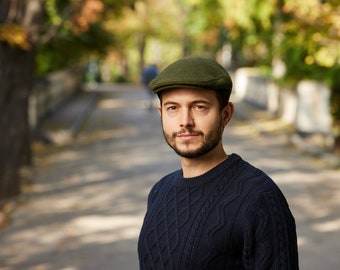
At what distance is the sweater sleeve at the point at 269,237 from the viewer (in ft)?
7.16

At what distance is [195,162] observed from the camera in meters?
2.43

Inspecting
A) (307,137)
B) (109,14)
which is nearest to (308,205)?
(307,137)

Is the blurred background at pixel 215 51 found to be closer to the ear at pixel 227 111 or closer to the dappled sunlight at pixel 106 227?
the dappled sunlight at pixel 106 227

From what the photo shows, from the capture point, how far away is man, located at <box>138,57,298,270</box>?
2.21 m

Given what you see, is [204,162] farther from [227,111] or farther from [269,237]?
[269,237]

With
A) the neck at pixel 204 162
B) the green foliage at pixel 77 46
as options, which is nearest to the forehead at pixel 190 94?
the neck at pixel 204 162

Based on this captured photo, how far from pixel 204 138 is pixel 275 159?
40.8 feet

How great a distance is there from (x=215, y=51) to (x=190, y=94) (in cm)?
3706

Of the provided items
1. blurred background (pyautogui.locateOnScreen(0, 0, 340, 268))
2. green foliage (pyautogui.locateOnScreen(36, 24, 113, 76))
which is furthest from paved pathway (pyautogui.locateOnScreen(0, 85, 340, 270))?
green foliage (pyautogui.locateOnScreen(36, 24, 113, 76))

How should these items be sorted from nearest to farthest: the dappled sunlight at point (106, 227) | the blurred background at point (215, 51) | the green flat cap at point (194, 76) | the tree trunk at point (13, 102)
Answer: the green flat cap at point (194, 76) < the dappled sunlight at point (106, 227) < the tree trunk at point (13, 102) < the blurred background at point (215, 51)

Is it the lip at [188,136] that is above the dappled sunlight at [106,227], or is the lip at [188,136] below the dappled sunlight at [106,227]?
above

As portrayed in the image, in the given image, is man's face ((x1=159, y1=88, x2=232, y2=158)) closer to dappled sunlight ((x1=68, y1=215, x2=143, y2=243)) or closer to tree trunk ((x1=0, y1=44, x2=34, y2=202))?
Result: dappled sunlight ((x1=68, y1=215, x2=143, y2=243))

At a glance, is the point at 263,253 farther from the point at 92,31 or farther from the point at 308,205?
the point at 92,31

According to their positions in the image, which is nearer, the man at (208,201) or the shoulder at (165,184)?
the man at (208,201)
